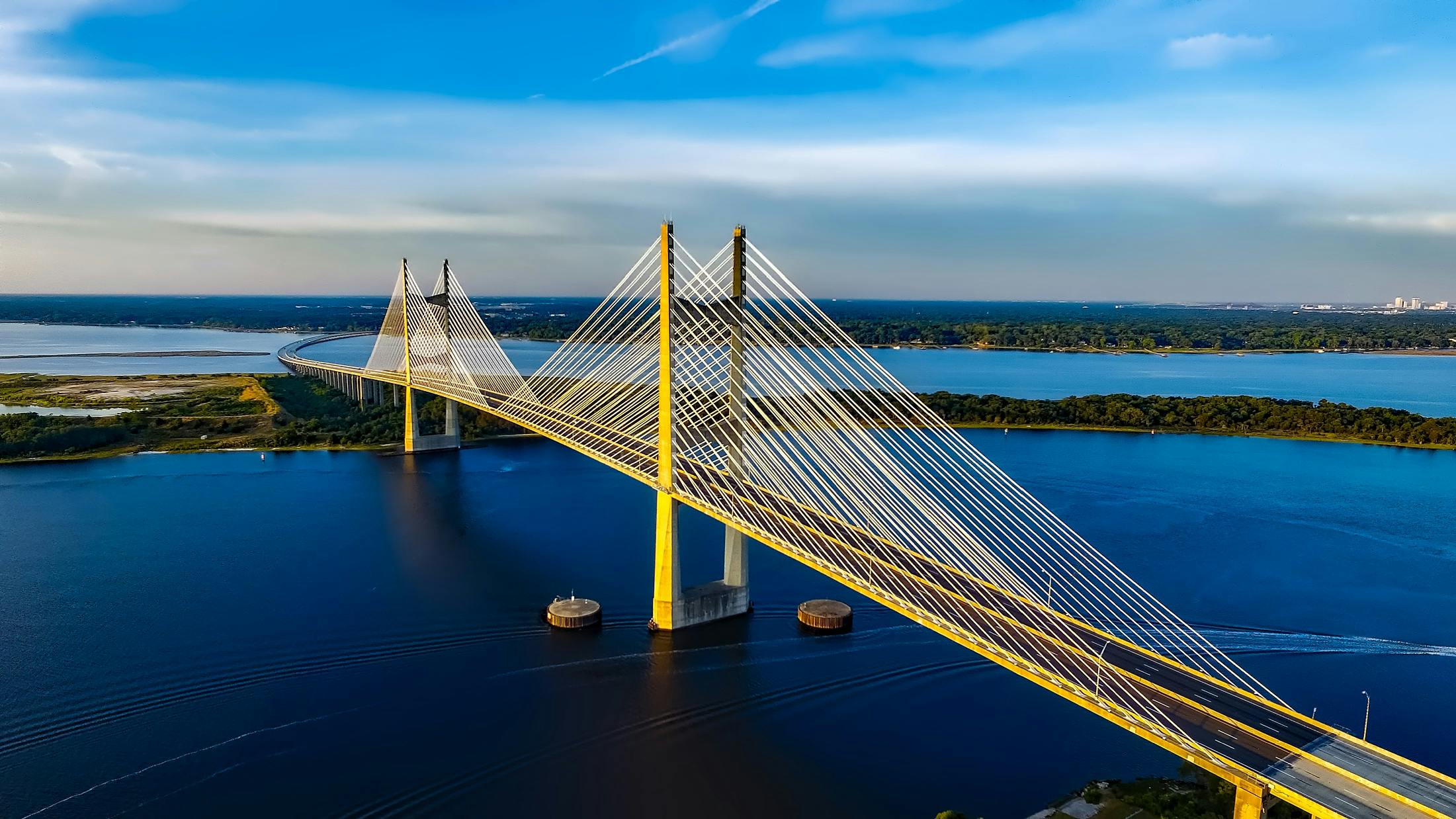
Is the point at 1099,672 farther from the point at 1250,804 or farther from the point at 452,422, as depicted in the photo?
the point at 452,422

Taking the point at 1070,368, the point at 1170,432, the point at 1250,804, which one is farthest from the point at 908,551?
the point at 1070,368

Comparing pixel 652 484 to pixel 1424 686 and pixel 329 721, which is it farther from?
pixel 1424 686

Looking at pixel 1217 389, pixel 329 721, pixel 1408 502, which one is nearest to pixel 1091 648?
pixel 329 721

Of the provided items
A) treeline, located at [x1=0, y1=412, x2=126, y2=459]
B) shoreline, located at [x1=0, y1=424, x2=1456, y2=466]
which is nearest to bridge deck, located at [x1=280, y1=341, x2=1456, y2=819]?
shoreline, located at [x1=0, y1=424, x2=1456, y2=466]

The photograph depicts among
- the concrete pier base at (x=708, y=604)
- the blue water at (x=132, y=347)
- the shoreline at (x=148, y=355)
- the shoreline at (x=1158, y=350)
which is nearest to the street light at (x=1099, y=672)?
the concrete pier base at (x=708, y=604)

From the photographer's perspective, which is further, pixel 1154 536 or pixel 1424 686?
pixel 1154 536
